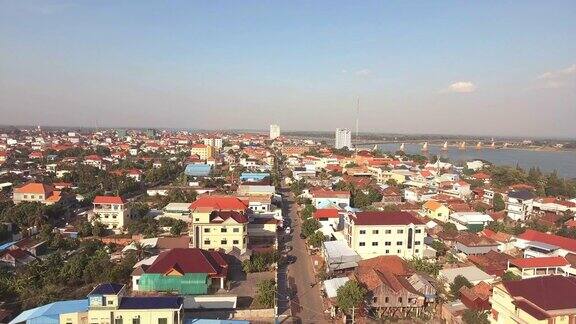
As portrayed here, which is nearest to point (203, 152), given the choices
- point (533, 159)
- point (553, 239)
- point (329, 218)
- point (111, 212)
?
point (111, 212)

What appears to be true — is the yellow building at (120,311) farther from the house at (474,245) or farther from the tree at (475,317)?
the house at (474,245)

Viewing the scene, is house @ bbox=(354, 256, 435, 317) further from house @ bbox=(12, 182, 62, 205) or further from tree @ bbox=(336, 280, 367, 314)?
house @ bbox=(12, 182, 62, 205)

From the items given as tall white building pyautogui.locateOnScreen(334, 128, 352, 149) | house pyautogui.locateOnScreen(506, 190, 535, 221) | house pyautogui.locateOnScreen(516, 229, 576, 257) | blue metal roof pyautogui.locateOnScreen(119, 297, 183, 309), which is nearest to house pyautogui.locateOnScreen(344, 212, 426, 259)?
house pyautogui.locateOnScreen(516, 229, 576, 257)

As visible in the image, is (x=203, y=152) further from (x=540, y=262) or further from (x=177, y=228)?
(x=540, y=262)

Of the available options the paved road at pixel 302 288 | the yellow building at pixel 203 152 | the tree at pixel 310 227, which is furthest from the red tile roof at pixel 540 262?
the yellow building at pixel 203 152

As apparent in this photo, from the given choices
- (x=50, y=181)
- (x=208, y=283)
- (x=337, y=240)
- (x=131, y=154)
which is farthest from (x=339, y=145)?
(x=208, y=283)
